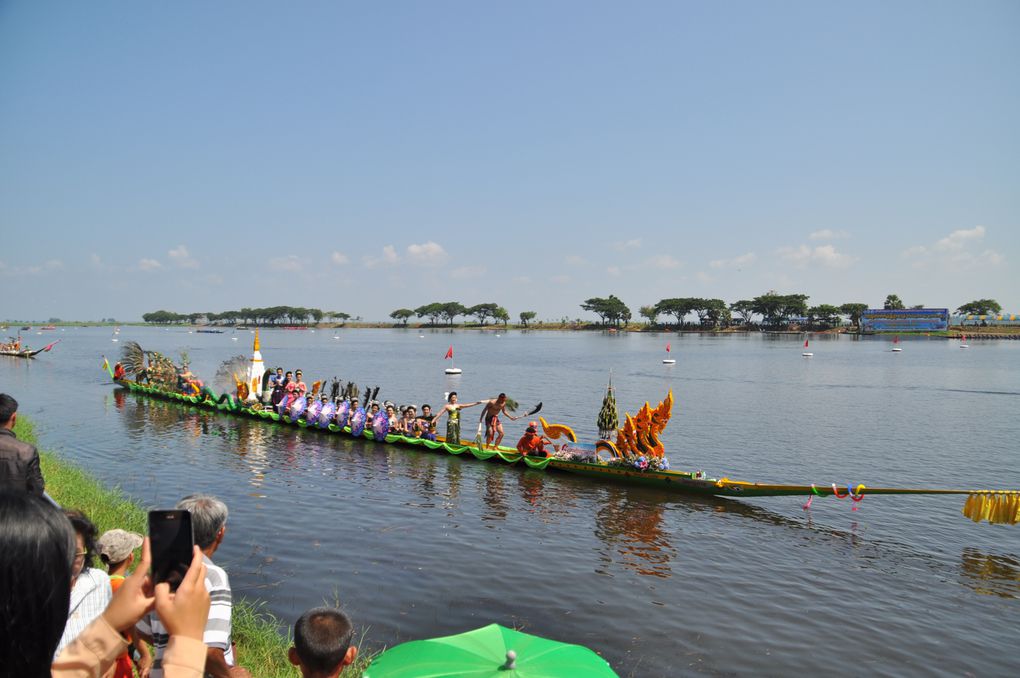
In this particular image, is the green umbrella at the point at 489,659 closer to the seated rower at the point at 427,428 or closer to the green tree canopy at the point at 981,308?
the seated rower at the point at 427,428

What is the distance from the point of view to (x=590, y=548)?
14.4m

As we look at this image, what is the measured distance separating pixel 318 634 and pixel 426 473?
680 inches

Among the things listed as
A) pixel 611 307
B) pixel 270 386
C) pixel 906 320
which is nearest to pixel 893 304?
pixel 906 320

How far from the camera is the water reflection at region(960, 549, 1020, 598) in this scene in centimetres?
1278

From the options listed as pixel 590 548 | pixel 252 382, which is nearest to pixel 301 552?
pixel 590 548

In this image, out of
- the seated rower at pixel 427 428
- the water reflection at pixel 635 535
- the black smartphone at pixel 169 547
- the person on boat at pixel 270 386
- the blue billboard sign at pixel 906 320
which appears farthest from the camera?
the blue billboard sign at pixel 906 320

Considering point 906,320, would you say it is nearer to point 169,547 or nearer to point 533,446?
point 533,446

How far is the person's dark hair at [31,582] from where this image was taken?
6.41 ft

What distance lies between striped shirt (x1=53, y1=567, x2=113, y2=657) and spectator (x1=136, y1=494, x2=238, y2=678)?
348mm

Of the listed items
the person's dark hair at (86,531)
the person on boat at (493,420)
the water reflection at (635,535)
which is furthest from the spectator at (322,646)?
the person on boat at (493,420)

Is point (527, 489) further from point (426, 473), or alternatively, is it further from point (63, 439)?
point (63, 439)

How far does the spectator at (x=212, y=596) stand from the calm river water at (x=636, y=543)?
6273 millimetres

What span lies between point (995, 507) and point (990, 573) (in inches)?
54.2

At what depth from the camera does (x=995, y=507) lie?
45.7 ft
